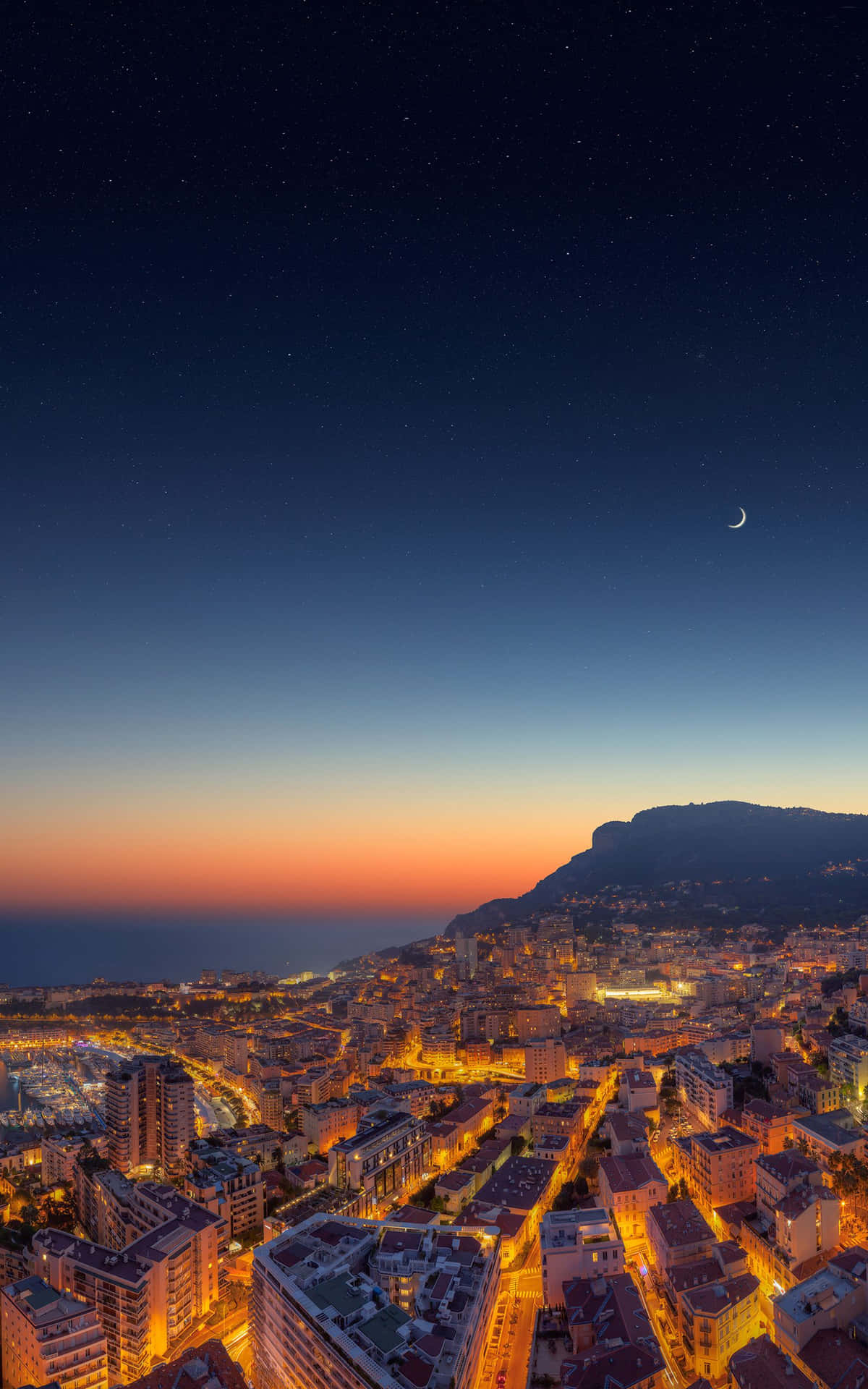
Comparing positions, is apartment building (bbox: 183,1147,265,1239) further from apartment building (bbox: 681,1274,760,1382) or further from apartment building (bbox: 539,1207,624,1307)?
apartment building (bbox: 681,1274,760,1382)

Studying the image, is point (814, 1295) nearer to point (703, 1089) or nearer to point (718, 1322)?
point (718, 1322)

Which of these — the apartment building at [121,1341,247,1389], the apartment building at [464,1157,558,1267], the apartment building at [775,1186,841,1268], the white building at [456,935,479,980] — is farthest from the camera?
the white building at [456,935,479,980]

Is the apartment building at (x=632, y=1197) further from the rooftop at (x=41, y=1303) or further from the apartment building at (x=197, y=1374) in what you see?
the rooftop at (x=41, y=1303)

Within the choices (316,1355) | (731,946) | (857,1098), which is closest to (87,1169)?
(316,1355)

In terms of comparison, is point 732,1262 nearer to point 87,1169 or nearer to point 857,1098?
point 857,1098

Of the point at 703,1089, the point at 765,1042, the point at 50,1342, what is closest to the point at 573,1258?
the point at 50,1342

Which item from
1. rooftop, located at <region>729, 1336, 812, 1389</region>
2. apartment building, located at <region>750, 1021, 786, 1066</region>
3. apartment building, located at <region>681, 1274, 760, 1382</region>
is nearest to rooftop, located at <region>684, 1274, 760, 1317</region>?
apartment building, located at <region>681, 1274, 760, 1382</region>
